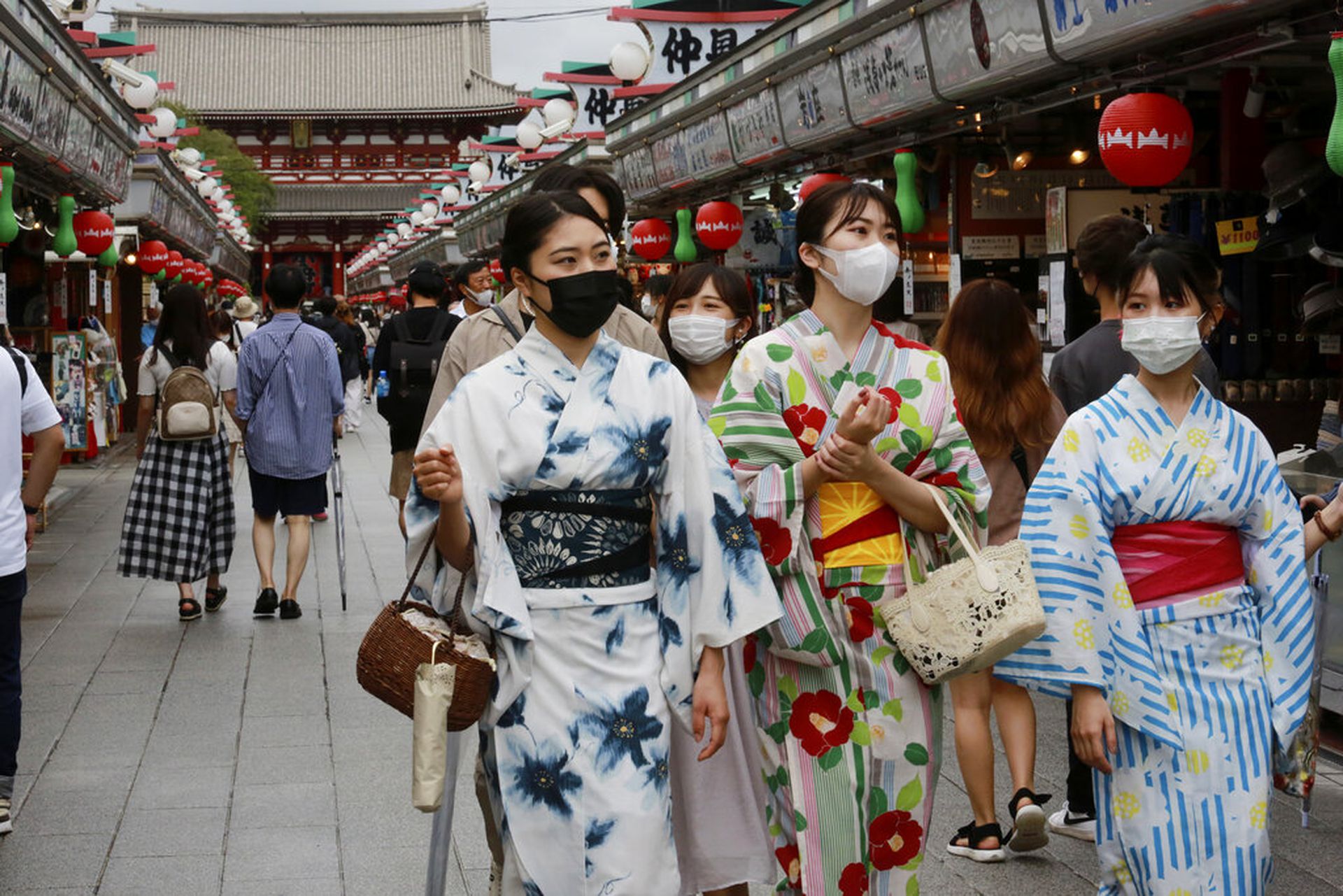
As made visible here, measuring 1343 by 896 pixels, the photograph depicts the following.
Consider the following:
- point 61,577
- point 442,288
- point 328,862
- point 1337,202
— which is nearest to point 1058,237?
point 1337,202

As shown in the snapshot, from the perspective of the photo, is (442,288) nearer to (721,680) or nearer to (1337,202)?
(1337,202)

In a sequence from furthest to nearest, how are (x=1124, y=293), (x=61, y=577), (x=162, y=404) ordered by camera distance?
(x=61, y=577)
(x=162, y=404)
(x=1124, y=293)

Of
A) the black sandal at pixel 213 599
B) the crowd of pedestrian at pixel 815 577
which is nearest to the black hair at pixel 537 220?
the crowd of pedestrian at pixel 815 577

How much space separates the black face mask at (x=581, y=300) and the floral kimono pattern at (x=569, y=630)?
0.10 metres

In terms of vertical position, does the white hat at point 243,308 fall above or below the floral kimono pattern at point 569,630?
above

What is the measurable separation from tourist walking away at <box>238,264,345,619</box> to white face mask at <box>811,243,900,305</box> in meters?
5.87

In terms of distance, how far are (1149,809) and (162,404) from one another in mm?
6646

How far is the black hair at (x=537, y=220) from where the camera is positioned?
3.45 meters

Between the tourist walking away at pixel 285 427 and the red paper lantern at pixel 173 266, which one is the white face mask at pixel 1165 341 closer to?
the tourist walking away at pixel 285 427

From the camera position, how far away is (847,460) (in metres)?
3.36

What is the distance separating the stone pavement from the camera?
16.0 ft

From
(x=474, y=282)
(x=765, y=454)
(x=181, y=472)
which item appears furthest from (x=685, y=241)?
(x=765, y=454)

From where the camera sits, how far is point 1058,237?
348 inches

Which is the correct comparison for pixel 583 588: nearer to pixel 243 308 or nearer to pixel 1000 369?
pixel 1000 369
